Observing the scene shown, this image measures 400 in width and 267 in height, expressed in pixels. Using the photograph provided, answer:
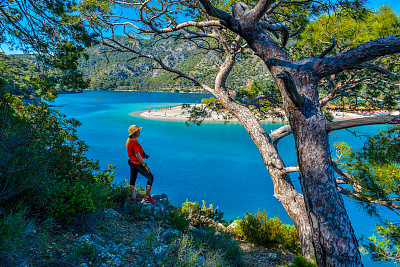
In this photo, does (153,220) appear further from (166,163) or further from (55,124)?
(166,163)

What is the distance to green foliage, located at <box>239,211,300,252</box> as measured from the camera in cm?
641

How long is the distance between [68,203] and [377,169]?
4.64 meters

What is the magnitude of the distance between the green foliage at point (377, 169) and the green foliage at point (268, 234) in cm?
311

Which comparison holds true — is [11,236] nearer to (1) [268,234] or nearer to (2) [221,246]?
(2) [221,246]

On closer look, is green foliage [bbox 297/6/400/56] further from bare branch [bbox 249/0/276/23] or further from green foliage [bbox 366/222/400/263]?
green foliage [bbox 366/222/400/263]

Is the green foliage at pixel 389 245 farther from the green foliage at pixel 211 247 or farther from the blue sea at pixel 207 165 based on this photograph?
the green foliage at pixel 211 247

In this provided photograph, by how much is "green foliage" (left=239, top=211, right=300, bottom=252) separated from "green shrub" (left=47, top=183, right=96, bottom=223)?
15.3 ft

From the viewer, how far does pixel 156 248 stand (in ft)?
10.1

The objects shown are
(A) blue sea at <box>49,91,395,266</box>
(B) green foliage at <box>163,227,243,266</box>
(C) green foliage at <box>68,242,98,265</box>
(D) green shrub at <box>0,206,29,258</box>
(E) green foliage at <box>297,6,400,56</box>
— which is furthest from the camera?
(A) blue sea at <box>49,91,395,266</box>

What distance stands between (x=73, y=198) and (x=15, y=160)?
973 millimetres

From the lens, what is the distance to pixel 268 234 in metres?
6.52

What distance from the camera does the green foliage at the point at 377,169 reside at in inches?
143

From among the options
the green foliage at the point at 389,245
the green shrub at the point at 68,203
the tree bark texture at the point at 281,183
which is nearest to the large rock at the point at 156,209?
the green shrub at the point at 68,203

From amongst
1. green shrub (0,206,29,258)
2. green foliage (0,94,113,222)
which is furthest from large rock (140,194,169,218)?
green shrub (0,206,29,258)
